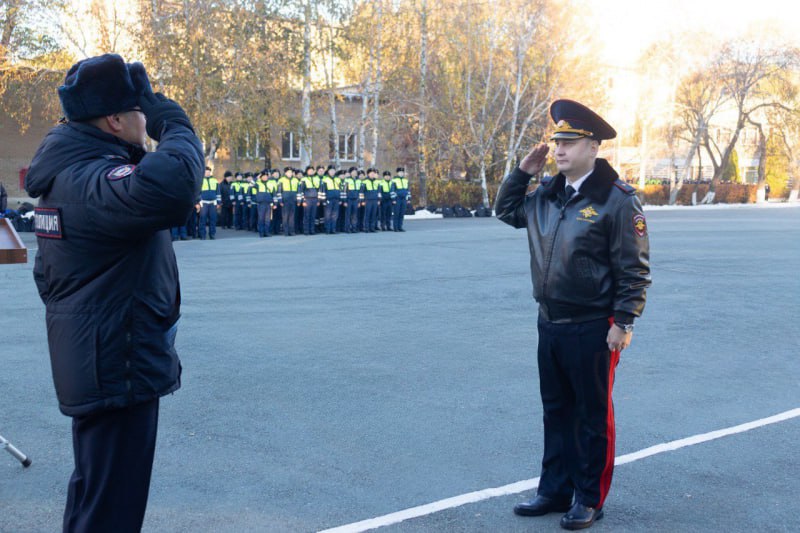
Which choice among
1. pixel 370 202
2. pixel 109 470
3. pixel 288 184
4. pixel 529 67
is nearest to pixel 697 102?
pixel 529 67

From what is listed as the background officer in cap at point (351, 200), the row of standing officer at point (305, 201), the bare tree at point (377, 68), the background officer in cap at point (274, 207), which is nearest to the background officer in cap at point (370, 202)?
the row of standing officer at point (305, 201)

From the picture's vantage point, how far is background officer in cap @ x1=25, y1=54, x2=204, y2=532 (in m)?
2.62

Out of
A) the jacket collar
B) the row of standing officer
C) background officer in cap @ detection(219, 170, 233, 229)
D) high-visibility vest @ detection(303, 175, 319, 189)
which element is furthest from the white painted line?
background officer in cap @ detection(219, 170, 233, 229)

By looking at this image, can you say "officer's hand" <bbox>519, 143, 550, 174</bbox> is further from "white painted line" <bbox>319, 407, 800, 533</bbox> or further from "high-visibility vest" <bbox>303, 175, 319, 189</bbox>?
"high-visibility vest" <bbox>303, 175, 319, 189</bbox>

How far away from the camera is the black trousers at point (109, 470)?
9.04 ft

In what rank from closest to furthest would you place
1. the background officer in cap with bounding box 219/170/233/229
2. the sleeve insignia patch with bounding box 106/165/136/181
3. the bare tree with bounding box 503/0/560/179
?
the sleeve insignia patch with bounding box 106/165/136/181 → the background officer in cap with bounding box 219/170/233/229 → the bare tree with bounding box 503/0/560/179

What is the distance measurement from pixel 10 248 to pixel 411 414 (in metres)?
2.97

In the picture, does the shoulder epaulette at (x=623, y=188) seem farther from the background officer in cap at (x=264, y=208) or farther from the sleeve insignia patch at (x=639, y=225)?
the background officer in cap at (x=264, y=208)

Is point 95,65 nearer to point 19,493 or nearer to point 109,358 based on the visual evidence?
point 109,358

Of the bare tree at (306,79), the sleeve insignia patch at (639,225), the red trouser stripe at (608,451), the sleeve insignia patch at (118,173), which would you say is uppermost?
the bare tree at (306,79)

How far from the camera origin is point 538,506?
4.11 meters

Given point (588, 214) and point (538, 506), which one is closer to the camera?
point (588, 214)

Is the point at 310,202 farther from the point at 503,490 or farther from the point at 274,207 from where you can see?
the point at 503,490

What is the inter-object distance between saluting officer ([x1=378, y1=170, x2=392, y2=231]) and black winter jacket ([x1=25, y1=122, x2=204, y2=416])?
77.1 feet
